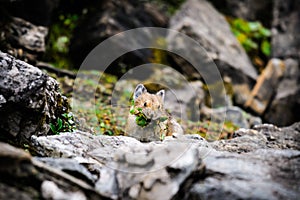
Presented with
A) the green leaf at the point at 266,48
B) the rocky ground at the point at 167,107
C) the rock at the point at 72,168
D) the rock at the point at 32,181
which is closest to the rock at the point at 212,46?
the rocky ground at the point at 167,107

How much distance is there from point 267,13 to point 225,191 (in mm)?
13238

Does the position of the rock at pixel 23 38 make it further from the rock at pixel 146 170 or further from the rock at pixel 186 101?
the rock at pixel 146 170

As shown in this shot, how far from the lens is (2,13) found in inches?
317

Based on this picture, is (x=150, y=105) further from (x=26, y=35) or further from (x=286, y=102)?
(x=286, y=102)

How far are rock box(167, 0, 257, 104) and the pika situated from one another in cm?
551

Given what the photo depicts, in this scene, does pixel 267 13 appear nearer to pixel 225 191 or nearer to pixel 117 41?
pixel 117 41

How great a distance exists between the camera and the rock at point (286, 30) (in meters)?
12.5

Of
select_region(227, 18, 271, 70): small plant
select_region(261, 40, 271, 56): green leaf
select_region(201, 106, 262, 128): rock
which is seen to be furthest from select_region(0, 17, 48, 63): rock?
select_region(261, 40, 271, 56): green leaf

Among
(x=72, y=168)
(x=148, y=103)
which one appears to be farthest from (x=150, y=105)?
(x=72, y=168)

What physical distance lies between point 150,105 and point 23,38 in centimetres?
481

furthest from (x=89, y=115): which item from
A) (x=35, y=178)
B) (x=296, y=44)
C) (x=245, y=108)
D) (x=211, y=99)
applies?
(x=296, y=44)

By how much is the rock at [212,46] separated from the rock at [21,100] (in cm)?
724

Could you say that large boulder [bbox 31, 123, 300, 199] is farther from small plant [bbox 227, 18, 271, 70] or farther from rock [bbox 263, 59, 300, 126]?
small plant [bbox 227, 18, 271, 70]

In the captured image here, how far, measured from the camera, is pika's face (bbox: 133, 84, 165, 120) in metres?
5.38
